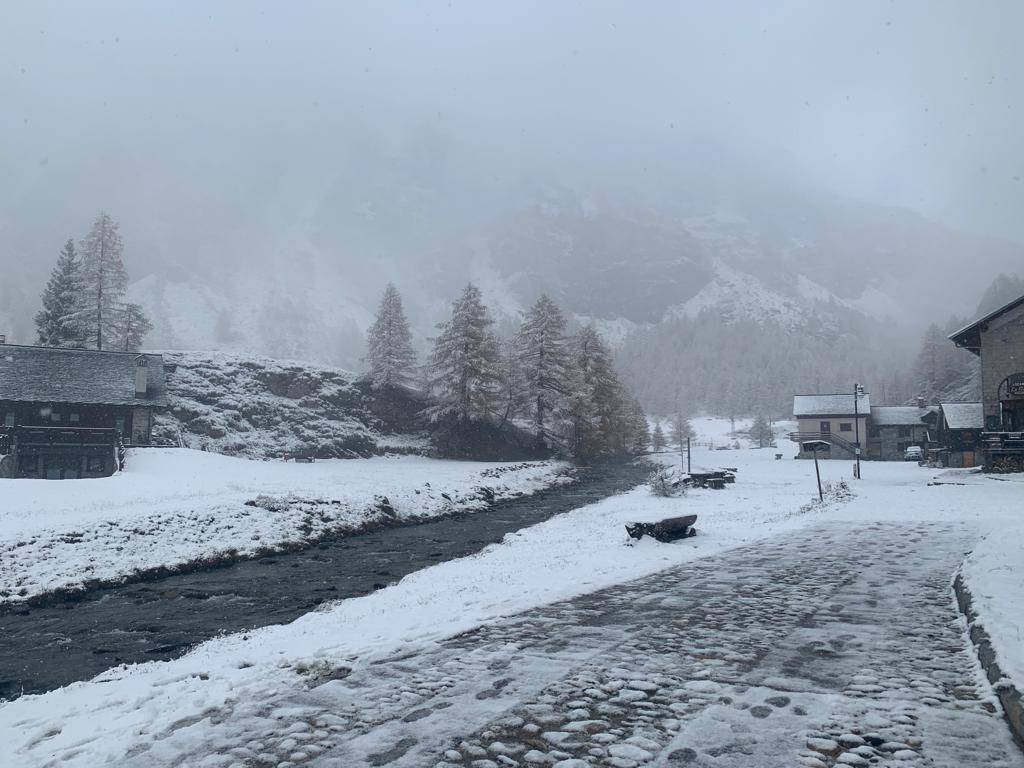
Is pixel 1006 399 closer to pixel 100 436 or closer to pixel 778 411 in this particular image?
pixel 100 436

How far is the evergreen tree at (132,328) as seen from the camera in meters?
61.4

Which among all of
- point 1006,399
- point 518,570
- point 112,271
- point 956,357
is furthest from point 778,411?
point 518,570

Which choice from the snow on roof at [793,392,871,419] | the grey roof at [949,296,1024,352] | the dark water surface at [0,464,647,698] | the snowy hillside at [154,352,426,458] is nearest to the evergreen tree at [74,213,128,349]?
the snowy hillside at [154,352,426,458]

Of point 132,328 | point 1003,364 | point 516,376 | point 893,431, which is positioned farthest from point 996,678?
point 893,431

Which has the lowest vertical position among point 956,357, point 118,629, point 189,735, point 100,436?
point 118,629

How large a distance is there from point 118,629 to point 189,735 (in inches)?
316

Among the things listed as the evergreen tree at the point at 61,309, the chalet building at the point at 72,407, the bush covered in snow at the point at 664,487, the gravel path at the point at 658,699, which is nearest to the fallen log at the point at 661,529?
the gravel path at the point at 658,699

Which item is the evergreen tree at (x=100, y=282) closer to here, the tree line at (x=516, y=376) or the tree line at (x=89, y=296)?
the tree line at (x=89, y=296)

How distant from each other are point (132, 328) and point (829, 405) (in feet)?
262

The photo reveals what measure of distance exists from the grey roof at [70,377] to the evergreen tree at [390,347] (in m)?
22.2

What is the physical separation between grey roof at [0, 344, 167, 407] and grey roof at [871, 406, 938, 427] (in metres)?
78.8

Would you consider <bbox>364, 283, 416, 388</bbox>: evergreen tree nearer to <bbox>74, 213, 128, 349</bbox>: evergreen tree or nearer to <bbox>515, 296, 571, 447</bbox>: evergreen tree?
<bbox>515, 296, 571, 447</bbox>: evergreen tree

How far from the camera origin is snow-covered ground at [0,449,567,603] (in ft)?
55.5

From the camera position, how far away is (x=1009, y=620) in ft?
24.2
